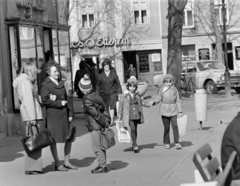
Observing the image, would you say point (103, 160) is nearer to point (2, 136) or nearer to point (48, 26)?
point (2, 136)

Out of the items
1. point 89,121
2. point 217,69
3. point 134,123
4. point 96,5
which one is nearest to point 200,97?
point 134,123

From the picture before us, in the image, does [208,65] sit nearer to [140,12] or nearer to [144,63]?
→ [144,63]

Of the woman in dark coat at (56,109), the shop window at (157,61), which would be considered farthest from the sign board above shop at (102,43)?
the woman in dark coat at (56,109)

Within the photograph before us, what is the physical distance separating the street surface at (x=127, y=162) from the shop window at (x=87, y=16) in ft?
111

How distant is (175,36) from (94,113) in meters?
16.5

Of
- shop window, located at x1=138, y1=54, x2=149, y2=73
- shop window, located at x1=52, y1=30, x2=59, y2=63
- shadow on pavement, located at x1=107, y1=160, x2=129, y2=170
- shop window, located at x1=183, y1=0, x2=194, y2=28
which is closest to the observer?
shadow on pavement, located at x1=107, y1=160, x2=129, y2=170

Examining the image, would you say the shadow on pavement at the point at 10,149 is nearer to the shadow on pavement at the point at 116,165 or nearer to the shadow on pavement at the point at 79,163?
the shadow on pavement at the point at 79,163

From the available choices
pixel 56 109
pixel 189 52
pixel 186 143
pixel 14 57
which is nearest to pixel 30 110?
pixel 56 109

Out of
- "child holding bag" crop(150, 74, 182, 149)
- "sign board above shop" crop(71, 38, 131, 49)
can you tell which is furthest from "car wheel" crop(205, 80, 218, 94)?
"sign board above shop" crop(71, 38, 131, 49)

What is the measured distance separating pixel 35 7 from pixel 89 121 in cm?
802

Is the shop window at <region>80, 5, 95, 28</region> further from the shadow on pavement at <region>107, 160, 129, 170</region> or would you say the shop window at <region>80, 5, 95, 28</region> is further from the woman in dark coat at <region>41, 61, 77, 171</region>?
the woman in dark coat at <region>41, 61, 77, 171</region>

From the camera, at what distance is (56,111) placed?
992 cm

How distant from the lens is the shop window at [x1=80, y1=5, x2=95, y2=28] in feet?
163

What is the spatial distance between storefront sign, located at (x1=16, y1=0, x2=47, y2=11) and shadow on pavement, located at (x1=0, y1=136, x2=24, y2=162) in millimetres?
3593
